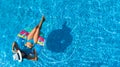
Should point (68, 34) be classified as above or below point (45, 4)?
below

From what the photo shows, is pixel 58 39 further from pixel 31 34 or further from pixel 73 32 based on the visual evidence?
pixel 31 34

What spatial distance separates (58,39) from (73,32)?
5.9 inches

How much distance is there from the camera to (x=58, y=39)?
400 centimetres

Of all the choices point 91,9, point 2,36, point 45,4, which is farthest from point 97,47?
point 2,36

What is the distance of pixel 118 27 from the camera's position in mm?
3947

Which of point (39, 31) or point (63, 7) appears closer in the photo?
point (39, 31)

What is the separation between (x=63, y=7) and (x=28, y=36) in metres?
0.46

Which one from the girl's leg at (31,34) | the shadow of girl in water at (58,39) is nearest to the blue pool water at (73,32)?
the shadow of girl in water at (58,39)

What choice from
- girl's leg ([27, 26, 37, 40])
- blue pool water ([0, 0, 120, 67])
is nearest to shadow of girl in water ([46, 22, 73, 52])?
blue pool water ([0, 0, 120, 67])

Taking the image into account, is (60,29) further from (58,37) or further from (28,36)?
(28,36)

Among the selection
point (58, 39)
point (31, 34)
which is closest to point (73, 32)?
point (58, 39)

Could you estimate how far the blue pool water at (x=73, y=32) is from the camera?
12.9 ft

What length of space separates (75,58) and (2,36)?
71cm

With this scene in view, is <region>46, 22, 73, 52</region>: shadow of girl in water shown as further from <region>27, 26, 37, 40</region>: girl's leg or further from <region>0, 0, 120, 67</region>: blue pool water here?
<region>27, 26, 37, 40</region>: girl's leg
